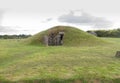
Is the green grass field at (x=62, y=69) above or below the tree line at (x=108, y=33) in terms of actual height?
below

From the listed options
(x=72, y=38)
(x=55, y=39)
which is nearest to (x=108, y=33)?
(x=55, y=39)

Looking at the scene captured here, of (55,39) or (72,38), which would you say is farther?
(55,39)

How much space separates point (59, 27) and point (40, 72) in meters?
27.9

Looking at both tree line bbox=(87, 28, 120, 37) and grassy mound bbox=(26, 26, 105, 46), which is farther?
tree line bbox=(87, 28, 120, 37)

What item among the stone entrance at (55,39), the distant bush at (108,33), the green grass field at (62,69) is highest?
the distant bush at (108,33)

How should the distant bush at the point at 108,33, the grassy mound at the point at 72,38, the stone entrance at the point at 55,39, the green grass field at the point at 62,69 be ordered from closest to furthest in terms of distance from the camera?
the green grass field at the point at 62,69 → the grassy mound at the point at 72,38 → the stone entrance at the point at 55,39 → the distant bush at the point at 108,33

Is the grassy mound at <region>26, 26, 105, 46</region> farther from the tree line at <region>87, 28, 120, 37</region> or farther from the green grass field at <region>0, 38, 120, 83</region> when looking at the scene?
the tree line at <region>87, 28, 120, 37</region>

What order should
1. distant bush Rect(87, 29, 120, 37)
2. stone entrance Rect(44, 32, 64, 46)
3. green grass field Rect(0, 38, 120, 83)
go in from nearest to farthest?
1. green grass field Rect(0, 38, 120, 83)
2. stone entrance Rect(44, 32, 64, 46)
3. distant bush Rect(87, 29, 120, 37)

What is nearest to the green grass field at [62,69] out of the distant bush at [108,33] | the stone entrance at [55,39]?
the stone entrance at [55,39]

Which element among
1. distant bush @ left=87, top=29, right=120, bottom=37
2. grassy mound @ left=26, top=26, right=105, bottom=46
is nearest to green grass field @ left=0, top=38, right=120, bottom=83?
grassy mound @ left=26, top=26, right=105, bottom=46

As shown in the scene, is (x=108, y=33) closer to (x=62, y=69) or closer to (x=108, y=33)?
(x=108, y=33)

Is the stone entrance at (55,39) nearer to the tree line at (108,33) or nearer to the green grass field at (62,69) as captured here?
the green grass field at (62,69)

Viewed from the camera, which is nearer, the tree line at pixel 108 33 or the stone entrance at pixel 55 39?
the stone entrance at pixel 55 39

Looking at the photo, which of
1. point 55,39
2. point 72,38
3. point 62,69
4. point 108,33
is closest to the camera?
point 62,69
